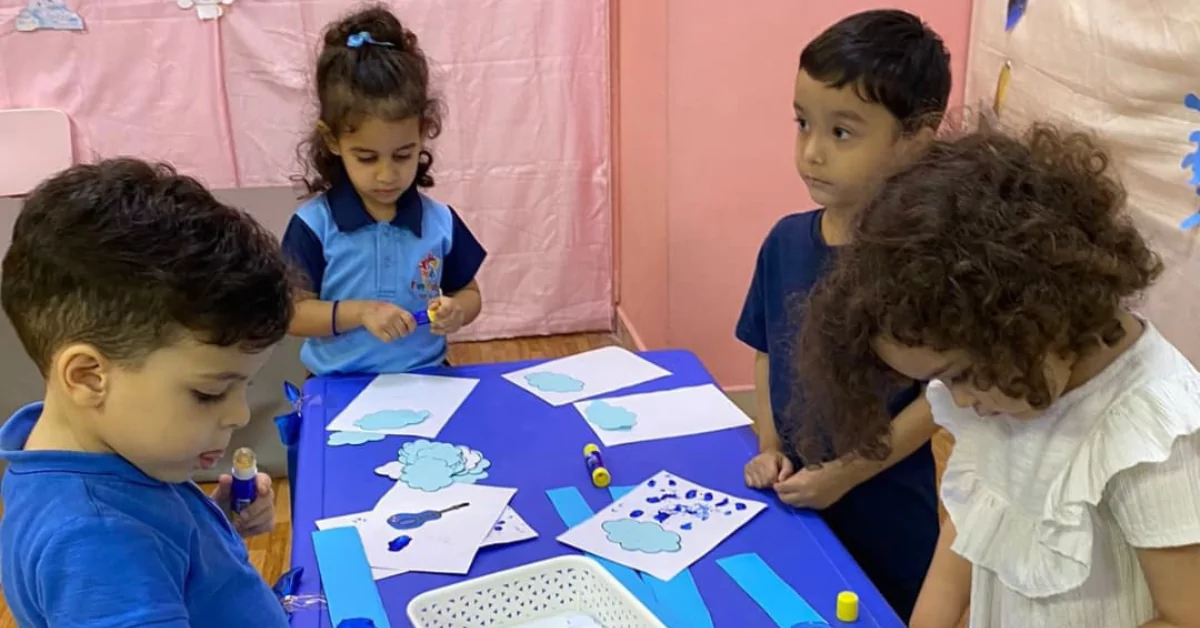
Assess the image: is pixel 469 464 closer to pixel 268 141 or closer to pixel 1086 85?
pixel 1086 85

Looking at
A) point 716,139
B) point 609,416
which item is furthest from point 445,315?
point 716,139

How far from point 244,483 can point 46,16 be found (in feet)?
7.39

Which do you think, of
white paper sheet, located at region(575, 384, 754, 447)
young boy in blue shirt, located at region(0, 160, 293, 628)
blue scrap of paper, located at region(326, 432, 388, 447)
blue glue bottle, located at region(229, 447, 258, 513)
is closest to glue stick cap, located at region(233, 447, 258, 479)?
blue glue bottle, located at region(229, 447, 258, 513)

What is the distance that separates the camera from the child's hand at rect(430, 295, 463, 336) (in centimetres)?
168

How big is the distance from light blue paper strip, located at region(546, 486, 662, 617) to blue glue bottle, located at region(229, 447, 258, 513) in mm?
348

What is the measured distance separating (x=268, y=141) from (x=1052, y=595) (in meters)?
2.62

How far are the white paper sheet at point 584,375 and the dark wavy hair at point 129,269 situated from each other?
2.61 ft

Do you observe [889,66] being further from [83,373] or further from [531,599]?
[83,373]

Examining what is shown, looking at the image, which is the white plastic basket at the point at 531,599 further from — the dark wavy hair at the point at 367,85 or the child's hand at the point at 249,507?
the dark wavy hair at the point at 367,85

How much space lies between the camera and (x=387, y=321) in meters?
1.65

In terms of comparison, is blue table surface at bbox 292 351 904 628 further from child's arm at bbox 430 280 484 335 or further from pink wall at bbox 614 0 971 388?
pink wall at bbox 614 0 971 388

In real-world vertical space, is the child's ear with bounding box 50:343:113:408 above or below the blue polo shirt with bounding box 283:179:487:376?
above

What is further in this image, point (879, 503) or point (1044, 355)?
point (879, 503)

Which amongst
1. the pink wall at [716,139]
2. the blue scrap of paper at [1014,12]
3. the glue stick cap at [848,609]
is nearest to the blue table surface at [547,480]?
the glue stick cap at [848,609]
